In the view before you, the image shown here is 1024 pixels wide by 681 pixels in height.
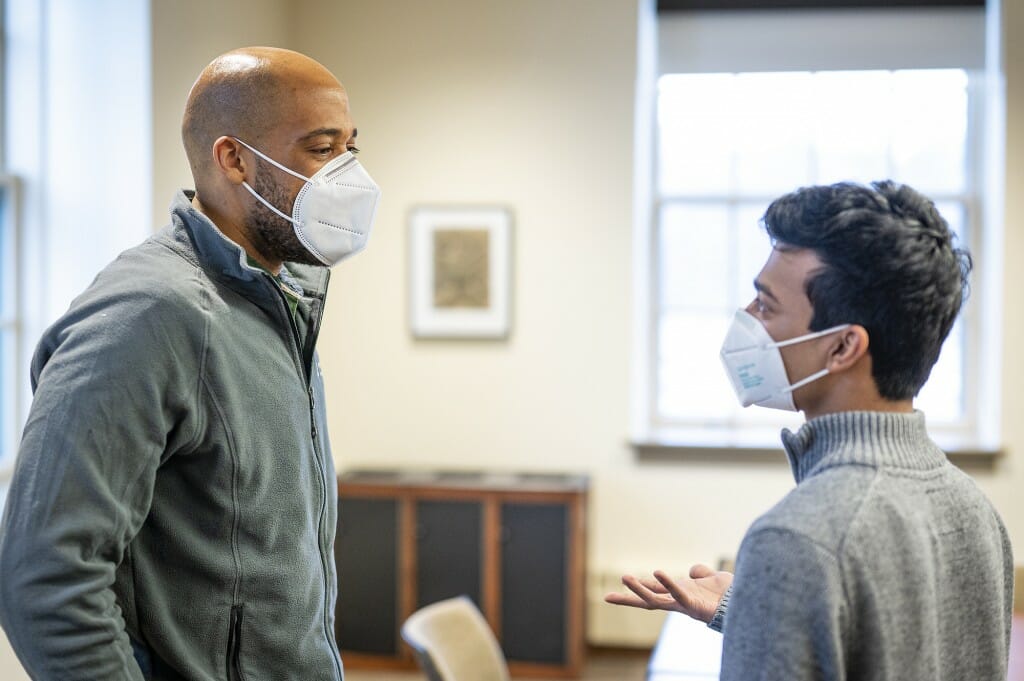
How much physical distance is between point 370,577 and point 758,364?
3.37 meters

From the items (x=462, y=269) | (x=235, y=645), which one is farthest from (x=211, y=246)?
(x=462, y=269)

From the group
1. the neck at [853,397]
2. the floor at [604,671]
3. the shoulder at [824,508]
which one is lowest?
the floor at [604,671]

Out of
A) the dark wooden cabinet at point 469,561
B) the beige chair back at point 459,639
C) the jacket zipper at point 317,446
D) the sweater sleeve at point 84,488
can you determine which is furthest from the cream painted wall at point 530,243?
the sweater sleeve at point 84,488

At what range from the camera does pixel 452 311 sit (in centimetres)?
459

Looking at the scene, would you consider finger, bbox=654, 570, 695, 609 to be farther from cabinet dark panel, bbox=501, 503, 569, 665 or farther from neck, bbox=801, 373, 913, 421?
cabinet dark panel, bbox=501, 503, 569, 665

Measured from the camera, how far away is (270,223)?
1451 mm

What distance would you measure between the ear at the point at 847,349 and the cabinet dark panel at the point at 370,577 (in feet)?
11.1

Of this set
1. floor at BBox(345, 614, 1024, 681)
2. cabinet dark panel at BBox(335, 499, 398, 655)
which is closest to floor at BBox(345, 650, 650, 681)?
floor at BBox(345, 614, 1024, 681)

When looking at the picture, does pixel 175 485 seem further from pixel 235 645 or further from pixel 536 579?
pixel 536 579

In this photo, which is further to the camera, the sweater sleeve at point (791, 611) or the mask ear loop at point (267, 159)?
the mask ear loop at point (267, 159)

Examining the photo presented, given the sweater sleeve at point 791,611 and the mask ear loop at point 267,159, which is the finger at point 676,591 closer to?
the sweater sleeve at point 791,611

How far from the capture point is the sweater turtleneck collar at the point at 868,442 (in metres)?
1.03

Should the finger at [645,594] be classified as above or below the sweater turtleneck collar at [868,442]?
below

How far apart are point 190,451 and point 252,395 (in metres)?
0.11
